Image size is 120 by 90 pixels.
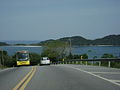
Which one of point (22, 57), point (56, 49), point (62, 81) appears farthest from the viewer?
point (56, 49)

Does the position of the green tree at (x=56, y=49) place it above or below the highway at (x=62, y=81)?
below

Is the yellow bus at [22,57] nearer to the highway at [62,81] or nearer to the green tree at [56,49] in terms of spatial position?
the highway at [62,81]

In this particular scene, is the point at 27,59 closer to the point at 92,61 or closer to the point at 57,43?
the point at 92,61

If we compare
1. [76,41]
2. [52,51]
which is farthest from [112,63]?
[76,41]

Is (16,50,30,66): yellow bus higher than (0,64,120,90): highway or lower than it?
lower

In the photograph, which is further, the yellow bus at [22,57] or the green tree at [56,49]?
the green tree at [56,49]

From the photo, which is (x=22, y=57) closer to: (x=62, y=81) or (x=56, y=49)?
(x=62, y=81)

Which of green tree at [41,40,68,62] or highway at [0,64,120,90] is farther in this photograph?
green tree at [41,40,68,62]

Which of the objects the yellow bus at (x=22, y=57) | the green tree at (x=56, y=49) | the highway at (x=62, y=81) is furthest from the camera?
the green tree at (x=56, y=49)

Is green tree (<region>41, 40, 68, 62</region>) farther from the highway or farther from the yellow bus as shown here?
the highway

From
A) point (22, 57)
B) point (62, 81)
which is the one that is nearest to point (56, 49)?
point (22, 57)

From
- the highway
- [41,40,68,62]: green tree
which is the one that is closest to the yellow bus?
the highway

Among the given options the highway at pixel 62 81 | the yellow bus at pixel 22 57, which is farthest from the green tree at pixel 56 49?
the highway at pixel 62 81

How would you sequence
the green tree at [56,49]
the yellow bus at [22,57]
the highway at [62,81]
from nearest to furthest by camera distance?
the highway at [62,81]
the yellow bus at [22,57]
the green tree at [56,49]
